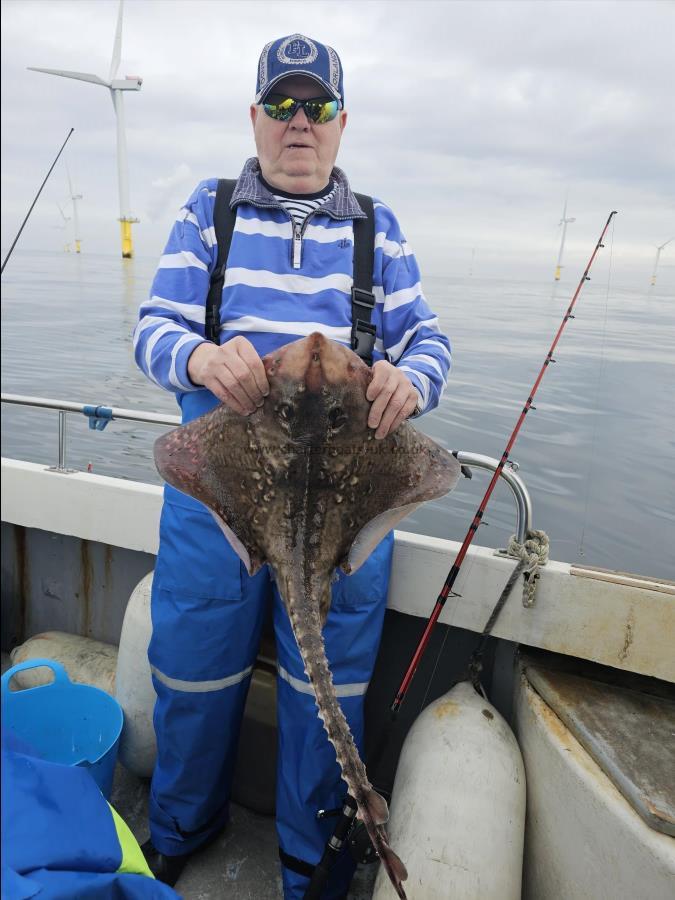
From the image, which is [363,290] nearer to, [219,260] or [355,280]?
[355,280]

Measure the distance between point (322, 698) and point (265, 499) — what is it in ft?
1.82

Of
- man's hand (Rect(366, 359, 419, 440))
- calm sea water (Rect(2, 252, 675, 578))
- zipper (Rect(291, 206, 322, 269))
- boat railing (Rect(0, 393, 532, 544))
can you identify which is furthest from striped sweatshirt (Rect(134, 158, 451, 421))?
calm sea water (Rect(2, 252, 675, 578))

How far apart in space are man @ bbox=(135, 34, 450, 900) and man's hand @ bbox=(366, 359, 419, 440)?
31cm

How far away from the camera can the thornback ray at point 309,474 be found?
1.58 meters

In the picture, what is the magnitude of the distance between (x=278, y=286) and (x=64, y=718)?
7.55ft

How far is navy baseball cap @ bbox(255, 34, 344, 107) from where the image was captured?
7.06 feet

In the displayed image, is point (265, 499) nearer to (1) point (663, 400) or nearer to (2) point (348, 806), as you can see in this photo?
(2) point (348, 806)

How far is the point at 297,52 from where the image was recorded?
2172mm

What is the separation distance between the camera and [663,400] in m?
2.78

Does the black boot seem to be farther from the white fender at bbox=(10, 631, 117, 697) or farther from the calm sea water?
the calm sea water

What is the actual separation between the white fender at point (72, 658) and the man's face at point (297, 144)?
102 inches

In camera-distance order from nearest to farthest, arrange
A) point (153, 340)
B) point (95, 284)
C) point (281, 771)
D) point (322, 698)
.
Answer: point (322, 698) < point (153, 340) < point (281, 771) < point (95, 284)

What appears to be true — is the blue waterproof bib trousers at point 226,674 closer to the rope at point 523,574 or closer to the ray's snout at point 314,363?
the rope at point 523,574

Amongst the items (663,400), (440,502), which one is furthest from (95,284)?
(663,400)
